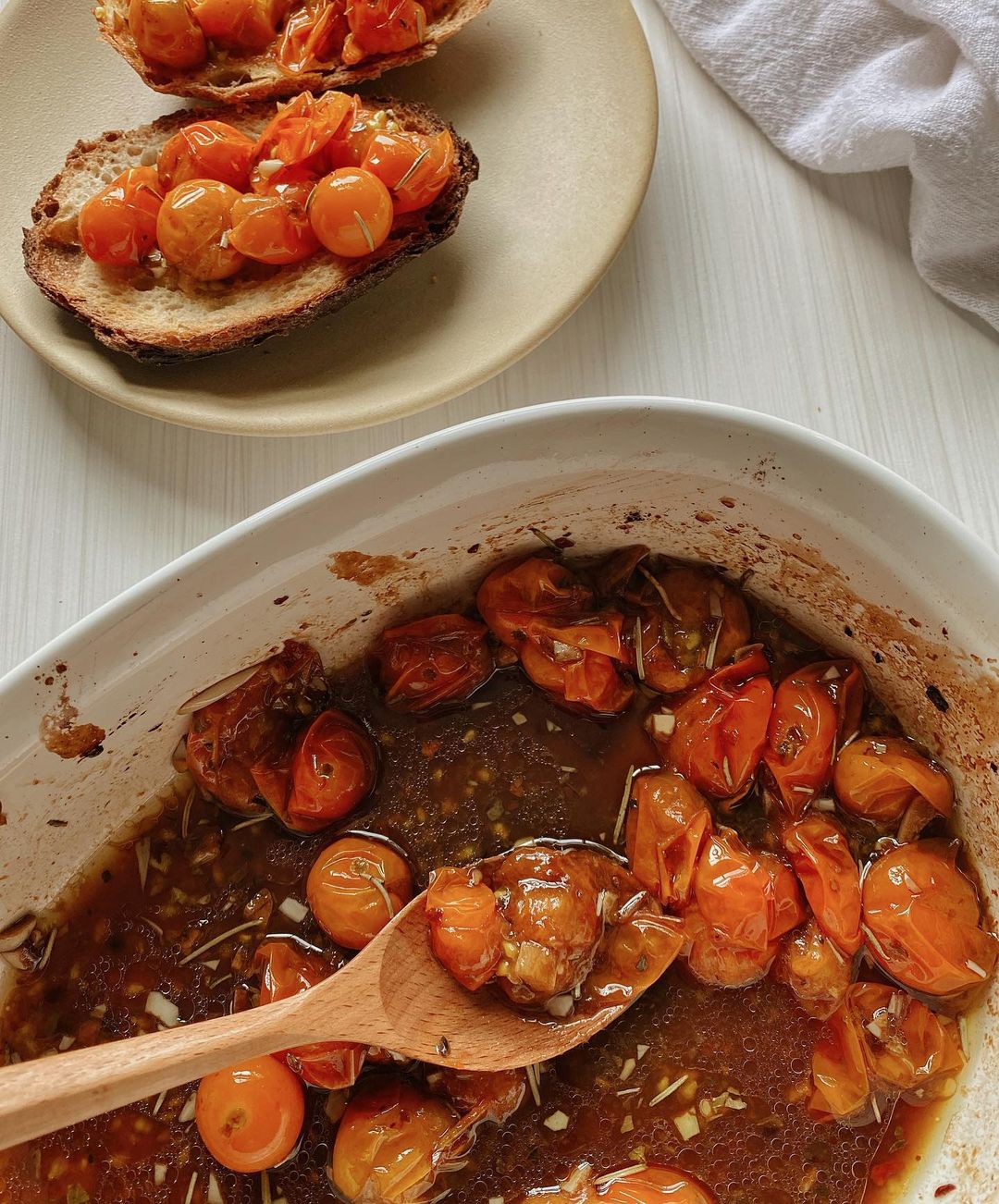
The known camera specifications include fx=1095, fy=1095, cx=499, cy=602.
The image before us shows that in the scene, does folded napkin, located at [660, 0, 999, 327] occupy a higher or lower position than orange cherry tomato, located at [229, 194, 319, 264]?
lower

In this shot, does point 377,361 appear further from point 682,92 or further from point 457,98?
point 682,92

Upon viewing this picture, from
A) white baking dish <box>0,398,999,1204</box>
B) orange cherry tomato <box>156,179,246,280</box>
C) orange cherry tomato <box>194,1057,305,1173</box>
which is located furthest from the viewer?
orange cherry tomato <box>156,179,246,280</box>

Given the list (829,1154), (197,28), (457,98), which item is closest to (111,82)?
(197,28)

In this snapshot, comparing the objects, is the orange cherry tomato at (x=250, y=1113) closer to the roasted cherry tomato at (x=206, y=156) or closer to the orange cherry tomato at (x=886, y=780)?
the orange cherry tomato at (x=886, y=780)

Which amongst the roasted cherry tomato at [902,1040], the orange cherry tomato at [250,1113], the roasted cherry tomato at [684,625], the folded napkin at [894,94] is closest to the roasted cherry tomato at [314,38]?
the folded napkin at [894,94]

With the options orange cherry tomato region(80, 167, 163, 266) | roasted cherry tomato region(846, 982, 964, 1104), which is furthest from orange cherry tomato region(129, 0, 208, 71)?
roasted cherry tomato region(846, 982, 964, 1104)

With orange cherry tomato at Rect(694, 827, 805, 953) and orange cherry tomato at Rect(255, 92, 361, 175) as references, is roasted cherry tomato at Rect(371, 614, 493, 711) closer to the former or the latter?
orange cherry tomato at Rect(694, 827, 805, 953)
